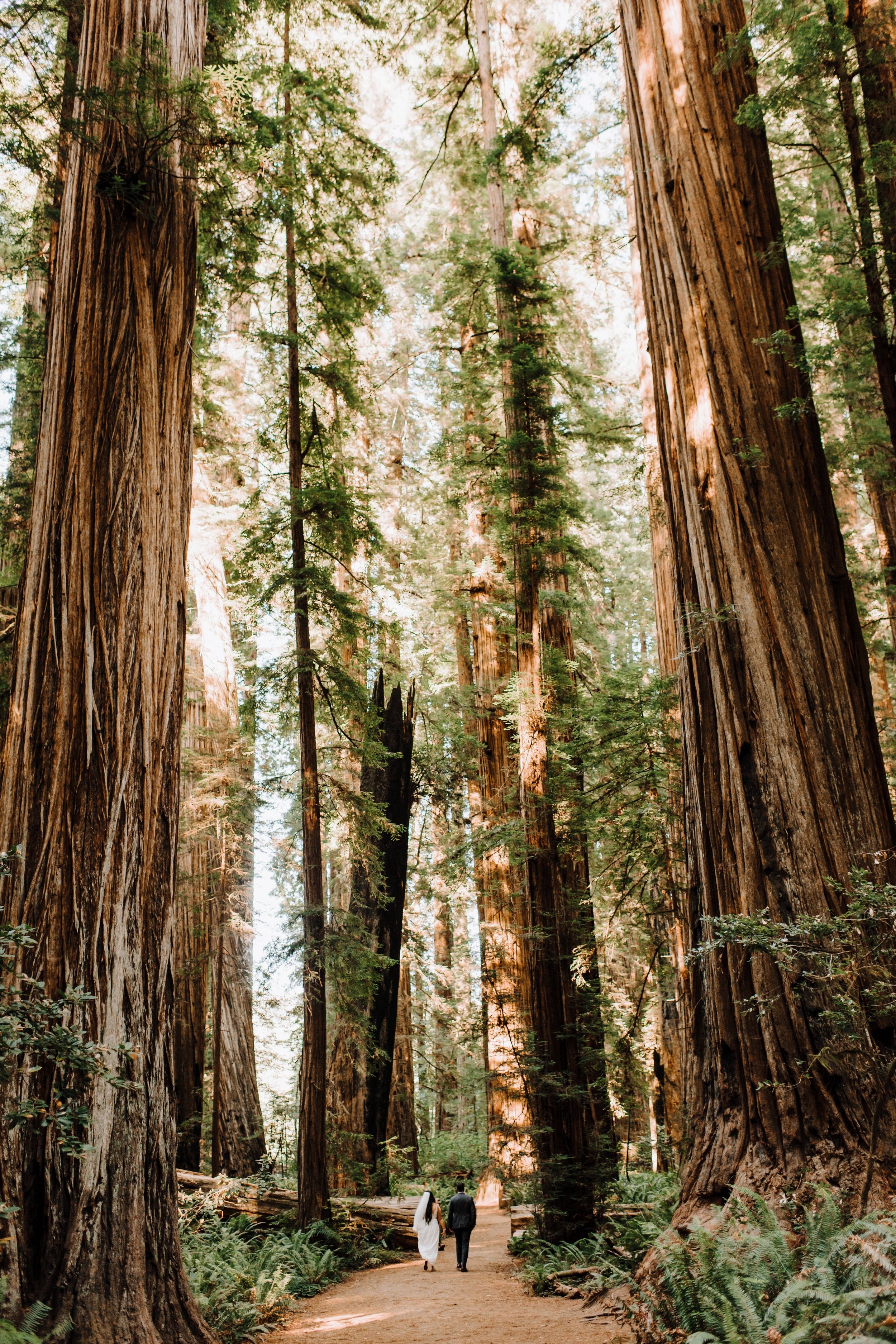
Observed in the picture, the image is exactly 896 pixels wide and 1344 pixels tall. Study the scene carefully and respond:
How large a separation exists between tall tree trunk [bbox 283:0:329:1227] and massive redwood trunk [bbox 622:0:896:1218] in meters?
3.72

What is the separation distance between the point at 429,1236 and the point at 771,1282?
24.4 feet

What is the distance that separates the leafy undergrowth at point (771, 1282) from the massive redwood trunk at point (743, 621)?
1.71 feet

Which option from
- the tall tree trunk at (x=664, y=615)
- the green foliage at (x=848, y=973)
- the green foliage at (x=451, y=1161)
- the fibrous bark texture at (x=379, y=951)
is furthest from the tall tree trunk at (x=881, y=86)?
the green foliage at (x=451, y=1161)

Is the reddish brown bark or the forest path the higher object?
the reddish brown bark

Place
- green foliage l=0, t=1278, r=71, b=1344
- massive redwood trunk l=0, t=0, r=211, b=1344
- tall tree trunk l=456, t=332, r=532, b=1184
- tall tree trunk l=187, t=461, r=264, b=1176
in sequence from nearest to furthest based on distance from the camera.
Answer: green foliage l=0, t=1278, r=71, b=1344, massive redwood trunk l=0, t=0, r=211, b=1344, tall tree trunk l=456, t=332, r=532, b=1184, tall tree trunk l=187, t=461, r=264, b=1176

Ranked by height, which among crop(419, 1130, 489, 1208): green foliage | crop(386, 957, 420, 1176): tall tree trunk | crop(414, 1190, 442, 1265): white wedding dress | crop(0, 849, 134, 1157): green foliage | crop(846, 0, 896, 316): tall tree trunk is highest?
crop(846, 0, 896, 316): tall tree trunk

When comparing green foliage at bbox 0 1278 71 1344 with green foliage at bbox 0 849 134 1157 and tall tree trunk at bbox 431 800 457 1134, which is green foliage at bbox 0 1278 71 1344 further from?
tall tree trunk at bbox 431 800 457 1134

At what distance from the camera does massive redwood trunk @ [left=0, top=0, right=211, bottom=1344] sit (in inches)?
168

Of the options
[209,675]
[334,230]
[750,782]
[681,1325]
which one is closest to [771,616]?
[750,782]

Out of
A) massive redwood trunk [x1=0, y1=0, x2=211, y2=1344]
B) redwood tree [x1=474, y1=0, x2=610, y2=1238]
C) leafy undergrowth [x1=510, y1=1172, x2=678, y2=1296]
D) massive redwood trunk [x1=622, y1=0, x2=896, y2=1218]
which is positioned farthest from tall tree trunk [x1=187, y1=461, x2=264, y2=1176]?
massive redwood trunk [x1=622, y1=0, x2=896, y2=1218]

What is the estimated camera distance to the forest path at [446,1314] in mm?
5539

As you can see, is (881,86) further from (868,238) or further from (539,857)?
(539,857)

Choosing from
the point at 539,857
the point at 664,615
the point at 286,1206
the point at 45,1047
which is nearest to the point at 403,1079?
the point at 286,1206

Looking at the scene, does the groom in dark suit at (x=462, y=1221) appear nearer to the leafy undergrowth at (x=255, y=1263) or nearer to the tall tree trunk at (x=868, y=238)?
Result: the leafy undergrowth at (x=255, y=1263)
